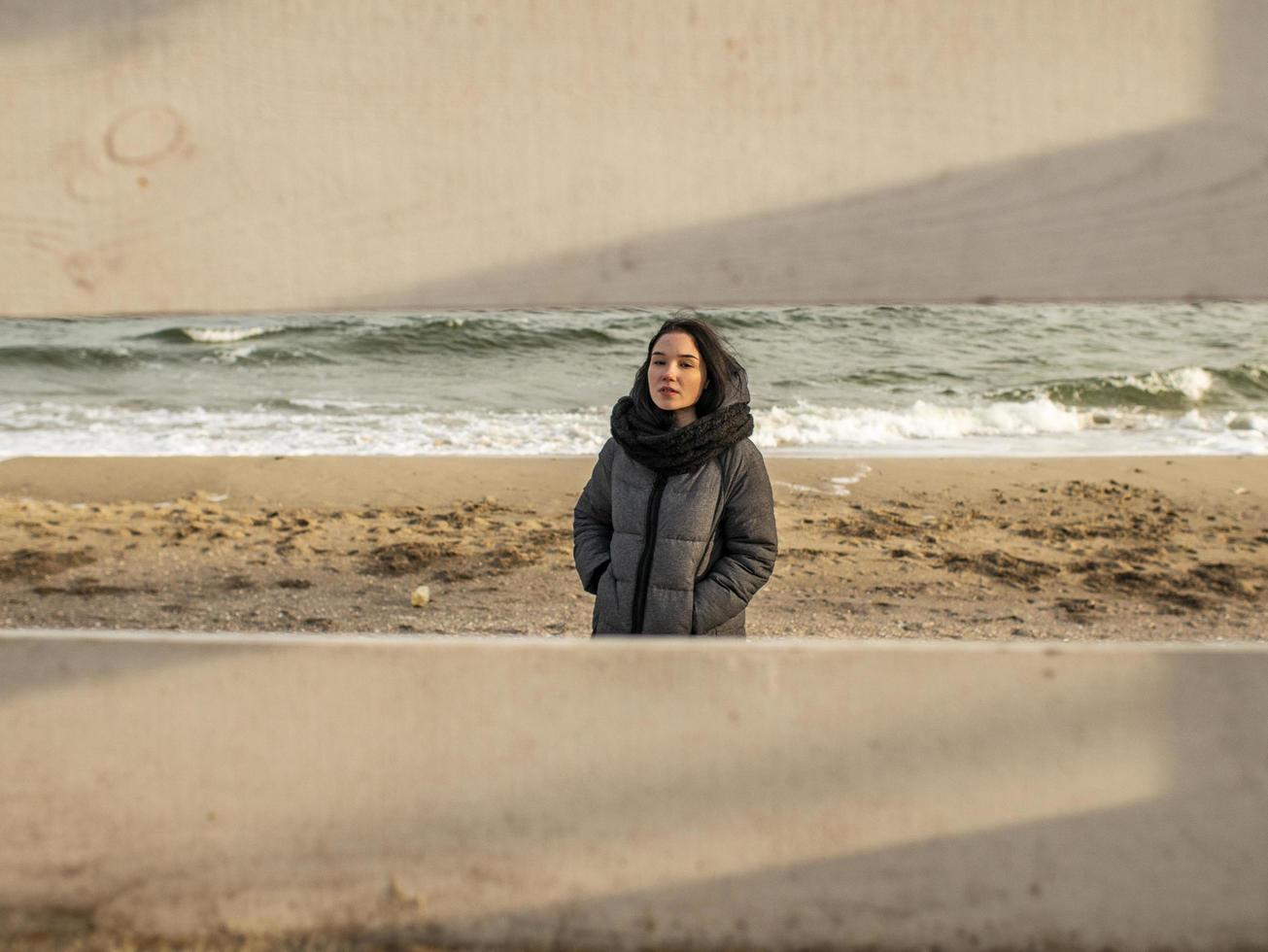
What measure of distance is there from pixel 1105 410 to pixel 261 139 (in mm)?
13694

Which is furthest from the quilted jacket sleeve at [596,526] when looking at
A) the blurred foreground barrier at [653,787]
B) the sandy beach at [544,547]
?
the sandy beach at [544,547]

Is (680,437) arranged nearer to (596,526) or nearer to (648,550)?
(648,550)

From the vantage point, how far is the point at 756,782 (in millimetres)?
1544

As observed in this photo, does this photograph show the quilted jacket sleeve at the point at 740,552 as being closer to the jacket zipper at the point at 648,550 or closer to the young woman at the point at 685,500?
the young woman at the point at 685,500

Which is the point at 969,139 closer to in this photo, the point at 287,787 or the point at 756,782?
the point at 756,782

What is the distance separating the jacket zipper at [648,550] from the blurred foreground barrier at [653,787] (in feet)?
4.31

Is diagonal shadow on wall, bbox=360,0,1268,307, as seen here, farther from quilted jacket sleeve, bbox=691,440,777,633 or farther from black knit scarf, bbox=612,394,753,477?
quilted jacket sleeve, bbox=691,440,777,633

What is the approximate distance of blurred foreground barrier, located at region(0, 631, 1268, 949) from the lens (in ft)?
4.98

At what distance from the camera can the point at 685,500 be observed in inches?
113

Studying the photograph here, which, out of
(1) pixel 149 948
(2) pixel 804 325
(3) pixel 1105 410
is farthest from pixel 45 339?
(1) pixel 149 948

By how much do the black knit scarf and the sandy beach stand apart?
2527 mm

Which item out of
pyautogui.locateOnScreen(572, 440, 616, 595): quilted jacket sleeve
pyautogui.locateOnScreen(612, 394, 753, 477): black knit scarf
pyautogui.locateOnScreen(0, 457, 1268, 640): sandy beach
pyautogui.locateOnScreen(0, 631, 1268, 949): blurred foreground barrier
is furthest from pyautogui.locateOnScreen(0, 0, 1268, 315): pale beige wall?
pyautogui.locateOnScreen(0, 457, 1268, 640): sandy beach

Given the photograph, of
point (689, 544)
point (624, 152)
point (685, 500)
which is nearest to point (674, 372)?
point (685, 500)

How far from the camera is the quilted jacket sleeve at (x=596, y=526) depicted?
3.07 metres
